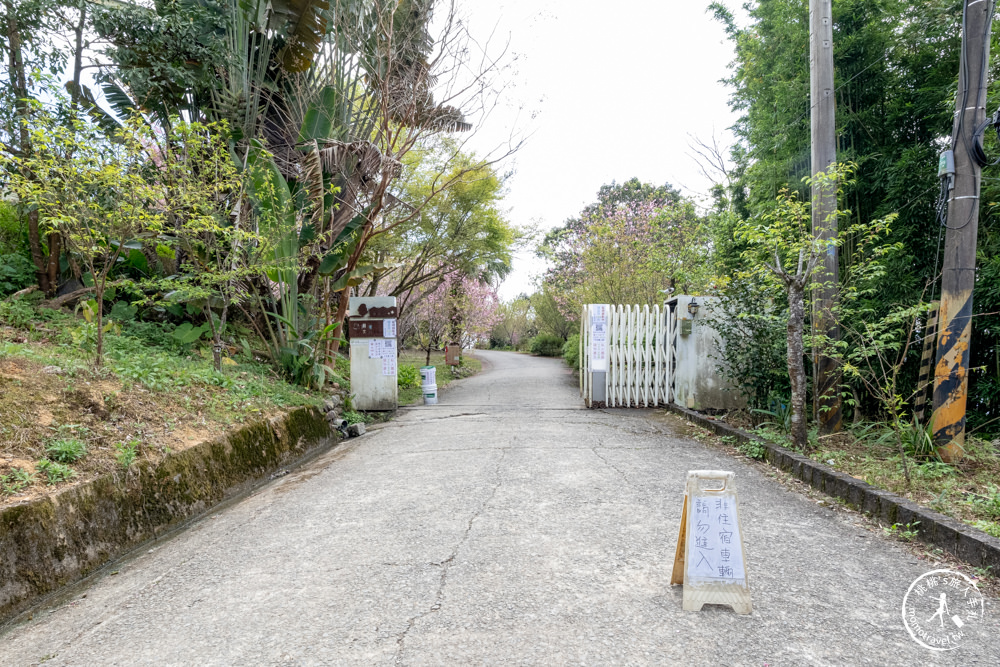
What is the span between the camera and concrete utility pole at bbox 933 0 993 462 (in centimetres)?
483

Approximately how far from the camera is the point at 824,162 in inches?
238

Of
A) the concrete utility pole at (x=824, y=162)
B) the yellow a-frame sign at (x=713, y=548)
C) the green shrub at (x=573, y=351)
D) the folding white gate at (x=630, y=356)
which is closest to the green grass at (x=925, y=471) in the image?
the concrete utility pole at (x=824, y=162)

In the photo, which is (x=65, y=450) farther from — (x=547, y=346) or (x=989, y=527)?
(x=547, y=346)

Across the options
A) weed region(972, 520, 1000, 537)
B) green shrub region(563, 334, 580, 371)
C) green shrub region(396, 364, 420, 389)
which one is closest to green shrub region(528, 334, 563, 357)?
green shrub region(563, 334, 580, 371)

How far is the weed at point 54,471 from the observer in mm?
3525

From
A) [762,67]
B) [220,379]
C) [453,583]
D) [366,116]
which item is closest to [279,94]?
[366,116]

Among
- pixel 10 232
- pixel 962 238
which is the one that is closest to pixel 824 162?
pixel 962 238

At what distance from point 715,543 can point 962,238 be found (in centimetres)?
415

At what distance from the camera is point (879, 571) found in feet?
10.9

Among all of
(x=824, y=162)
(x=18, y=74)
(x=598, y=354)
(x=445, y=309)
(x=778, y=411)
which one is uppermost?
(x=18, y=74)

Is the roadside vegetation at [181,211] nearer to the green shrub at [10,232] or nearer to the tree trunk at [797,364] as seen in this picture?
the green shrub at [10,232]

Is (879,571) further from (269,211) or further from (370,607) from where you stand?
(269,211)

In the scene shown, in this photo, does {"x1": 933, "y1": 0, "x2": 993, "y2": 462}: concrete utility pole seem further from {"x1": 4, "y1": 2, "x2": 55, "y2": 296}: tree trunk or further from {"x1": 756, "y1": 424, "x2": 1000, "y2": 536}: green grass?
{"x1": 4, "y1": 2, "x2": 55, "y2": 296}: tree trunk

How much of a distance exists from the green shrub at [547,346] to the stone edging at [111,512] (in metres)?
26.8
